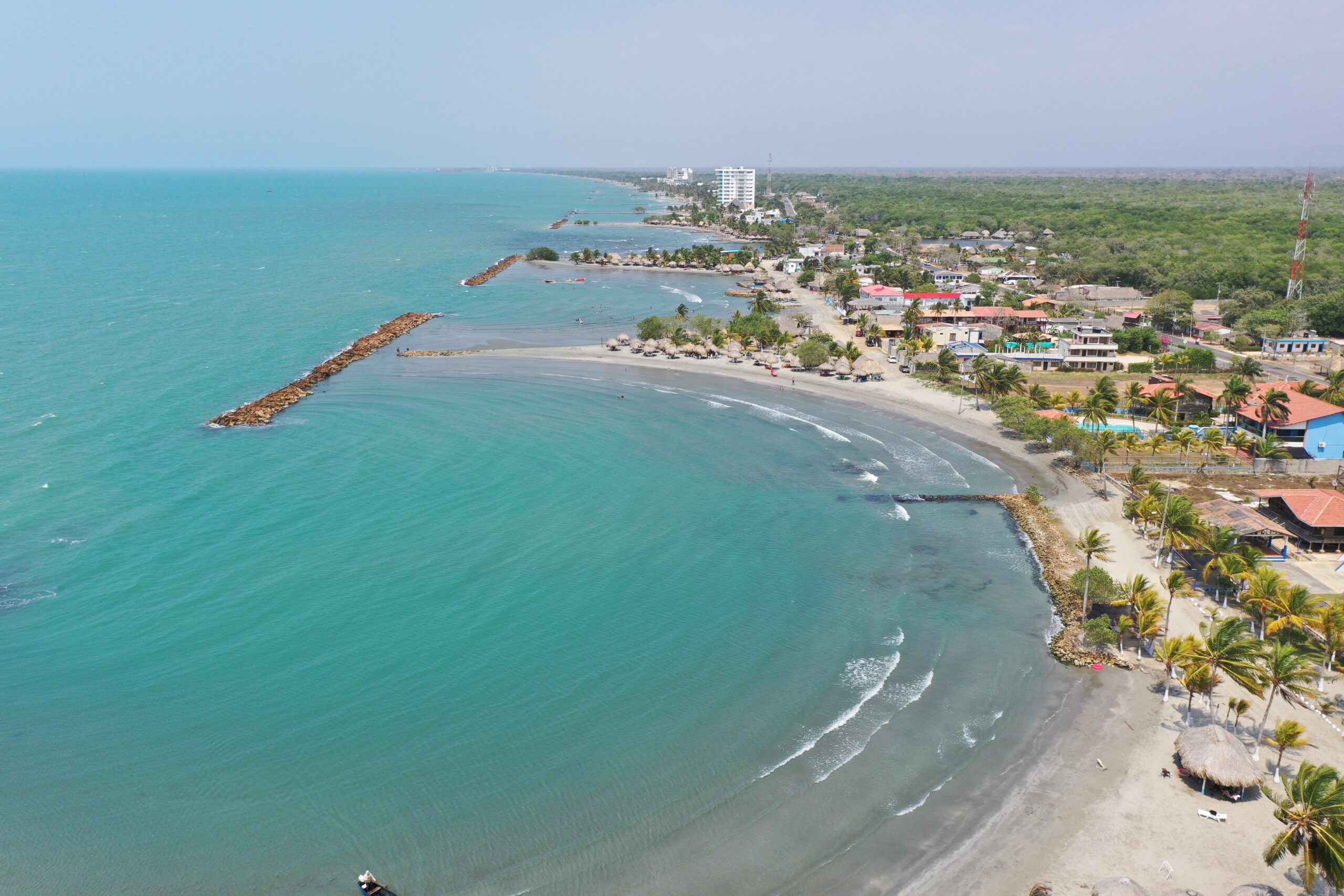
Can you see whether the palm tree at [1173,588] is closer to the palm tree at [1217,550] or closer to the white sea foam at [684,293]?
the palm tree at [1217,550]

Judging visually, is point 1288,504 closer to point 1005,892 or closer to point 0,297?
point 1005,892

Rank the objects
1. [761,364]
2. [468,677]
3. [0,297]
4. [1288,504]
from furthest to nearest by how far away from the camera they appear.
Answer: [0,297], [761,364], [1288,504], [468,677]

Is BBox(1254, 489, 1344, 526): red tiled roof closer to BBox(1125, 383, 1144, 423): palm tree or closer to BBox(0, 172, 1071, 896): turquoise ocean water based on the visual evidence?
BBox(0, 172, 1071, 896): turquoise ocean water

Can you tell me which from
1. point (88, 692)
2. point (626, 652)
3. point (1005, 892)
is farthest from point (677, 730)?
point (88, 692)

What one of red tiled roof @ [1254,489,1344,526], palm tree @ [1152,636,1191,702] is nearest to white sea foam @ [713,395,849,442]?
red tiled roof @ [1254,489,1344,526]

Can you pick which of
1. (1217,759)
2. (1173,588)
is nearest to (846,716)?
(1217,759)

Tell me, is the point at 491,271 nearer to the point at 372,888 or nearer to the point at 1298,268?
the point at 1298,268
